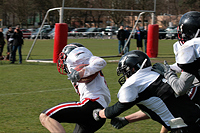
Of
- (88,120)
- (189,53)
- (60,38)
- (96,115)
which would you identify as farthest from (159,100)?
(60,38)

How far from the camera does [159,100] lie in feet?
10.4

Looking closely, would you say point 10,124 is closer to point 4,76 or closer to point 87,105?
point 87,105

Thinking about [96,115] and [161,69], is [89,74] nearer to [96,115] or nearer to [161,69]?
[96,115]

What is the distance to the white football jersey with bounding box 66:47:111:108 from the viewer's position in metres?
3.92

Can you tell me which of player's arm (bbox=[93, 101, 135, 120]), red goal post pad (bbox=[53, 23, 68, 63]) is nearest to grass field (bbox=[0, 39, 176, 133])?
red goal post pad (bbox=[53, 23, 68, 63])

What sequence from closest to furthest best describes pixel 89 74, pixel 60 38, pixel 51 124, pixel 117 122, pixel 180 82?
pixel 180 82
pixel 117 122
pixel 51 124
pixel 89 74
pixel 60 38

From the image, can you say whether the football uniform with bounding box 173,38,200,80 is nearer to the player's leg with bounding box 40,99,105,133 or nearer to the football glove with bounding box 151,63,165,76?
the football glove with bounding box 151,63,165,76

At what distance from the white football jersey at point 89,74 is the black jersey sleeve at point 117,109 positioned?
1.89 ft

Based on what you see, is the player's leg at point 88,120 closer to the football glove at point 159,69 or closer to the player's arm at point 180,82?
the football glove at point 159,69

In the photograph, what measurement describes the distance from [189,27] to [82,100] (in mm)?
1460

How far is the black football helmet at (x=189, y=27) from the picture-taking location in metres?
3.74

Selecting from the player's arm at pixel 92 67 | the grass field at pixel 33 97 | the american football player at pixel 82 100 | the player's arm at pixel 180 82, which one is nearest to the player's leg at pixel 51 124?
the american football player at pixel 82 100

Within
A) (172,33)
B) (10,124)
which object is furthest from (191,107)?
(172,33)

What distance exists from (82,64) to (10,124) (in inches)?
88.3
